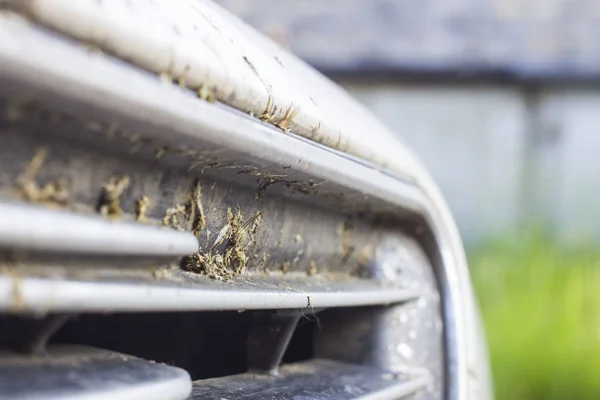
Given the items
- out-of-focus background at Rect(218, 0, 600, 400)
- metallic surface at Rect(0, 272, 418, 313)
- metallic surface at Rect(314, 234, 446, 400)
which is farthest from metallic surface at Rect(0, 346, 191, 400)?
out-of-focus background at Rect(218, 0, 600, 400)

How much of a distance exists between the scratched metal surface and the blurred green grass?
256 centimetres

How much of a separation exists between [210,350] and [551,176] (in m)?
7.92

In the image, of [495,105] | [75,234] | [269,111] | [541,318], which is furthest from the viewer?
[495,105]

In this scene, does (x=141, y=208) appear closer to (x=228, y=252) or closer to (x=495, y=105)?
(x=228, y=252)

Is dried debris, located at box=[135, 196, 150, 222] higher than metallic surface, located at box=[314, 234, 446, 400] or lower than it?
higher

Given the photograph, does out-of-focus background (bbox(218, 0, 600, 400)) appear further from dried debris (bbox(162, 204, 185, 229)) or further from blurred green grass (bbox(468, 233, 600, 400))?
dried debris (bbox(162, 204, 185, 229))

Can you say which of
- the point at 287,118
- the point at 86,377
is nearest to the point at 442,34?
the point at 287,118

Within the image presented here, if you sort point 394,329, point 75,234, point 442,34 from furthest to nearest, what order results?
point 442,34
point 394,329
point 75,234

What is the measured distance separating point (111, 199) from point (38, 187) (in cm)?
9

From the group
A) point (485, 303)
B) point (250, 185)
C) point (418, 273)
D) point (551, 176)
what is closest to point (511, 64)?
point (551, 176)

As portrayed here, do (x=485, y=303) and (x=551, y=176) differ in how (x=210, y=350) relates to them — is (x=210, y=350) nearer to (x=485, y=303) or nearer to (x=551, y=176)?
(x=485, y=303)

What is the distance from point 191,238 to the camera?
0.84 m

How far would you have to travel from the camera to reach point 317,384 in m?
1.30

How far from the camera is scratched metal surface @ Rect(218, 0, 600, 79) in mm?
8812
